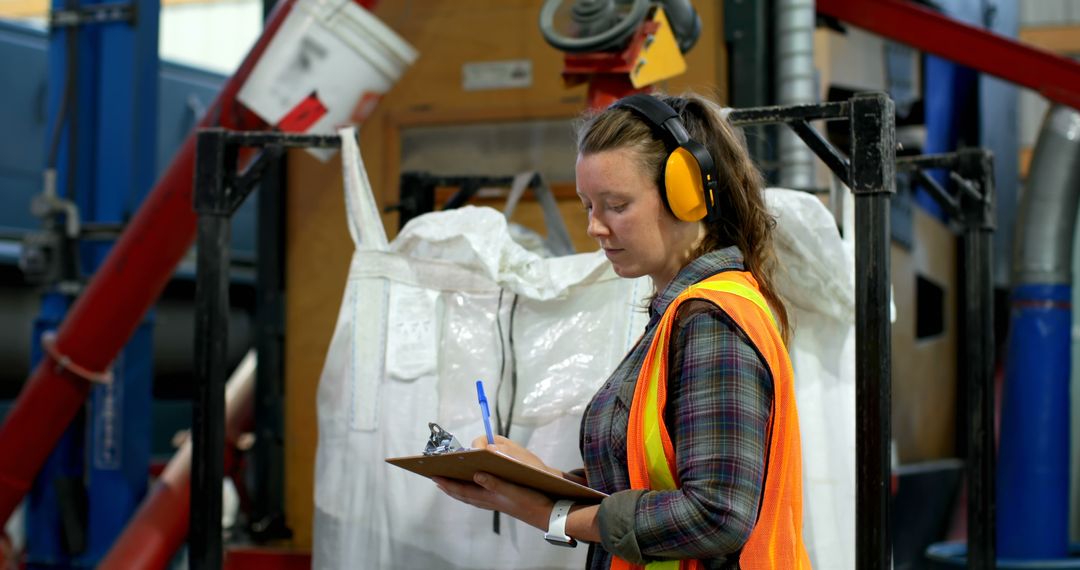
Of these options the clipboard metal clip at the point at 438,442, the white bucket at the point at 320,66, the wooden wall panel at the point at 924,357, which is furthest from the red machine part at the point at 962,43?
the clipboard metal clip at the point at 438,442

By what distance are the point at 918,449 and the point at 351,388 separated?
3.37 meters

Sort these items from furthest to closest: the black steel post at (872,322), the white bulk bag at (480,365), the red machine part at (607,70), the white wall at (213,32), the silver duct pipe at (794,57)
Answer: the white wall at (213,32) < the silver duct pipe at (794,57) < the red machine part at (607,70) < the white bulk bag at (480,365) < the black steel post at (872,322)

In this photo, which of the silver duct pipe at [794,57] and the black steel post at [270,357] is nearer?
the silver duct pipe at [794,57]

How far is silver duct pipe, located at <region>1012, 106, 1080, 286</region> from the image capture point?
4.18 m

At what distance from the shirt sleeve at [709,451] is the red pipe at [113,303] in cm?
223

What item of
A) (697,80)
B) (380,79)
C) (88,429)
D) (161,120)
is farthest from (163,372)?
(697,80)

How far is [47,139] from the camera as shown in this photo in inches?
156

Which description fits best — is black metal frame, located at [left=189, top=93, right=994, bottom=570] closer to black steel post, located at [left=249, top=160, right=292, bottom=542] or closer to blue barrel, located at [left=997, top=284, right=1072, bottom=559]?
black steel post, located at [left=249, top=160, right=292, bottom=542]

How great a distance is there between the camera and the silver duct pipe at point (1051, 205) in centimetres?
418

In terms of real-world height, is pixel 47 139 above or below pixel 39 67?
below

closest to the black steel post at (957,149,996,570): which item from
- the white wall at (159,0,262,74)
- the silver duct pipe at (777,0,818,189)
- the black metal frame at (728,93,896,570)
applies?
the silver duct pipe at (777,0,818,189)

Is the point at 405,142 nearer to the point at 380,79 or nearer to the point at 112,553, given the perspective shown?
the point at 380,79

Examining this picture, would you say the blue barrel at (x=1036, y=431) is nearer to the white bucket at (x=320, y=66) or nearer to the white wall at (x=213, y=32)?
the white bucket at (x=320, y=66)

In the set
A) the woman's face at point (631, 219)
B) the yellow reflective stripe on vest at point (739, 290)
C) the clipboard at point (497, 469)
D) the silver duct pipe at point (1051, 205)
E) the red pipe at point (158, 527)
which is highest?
the silver duct pipe at point (1051, 205)
